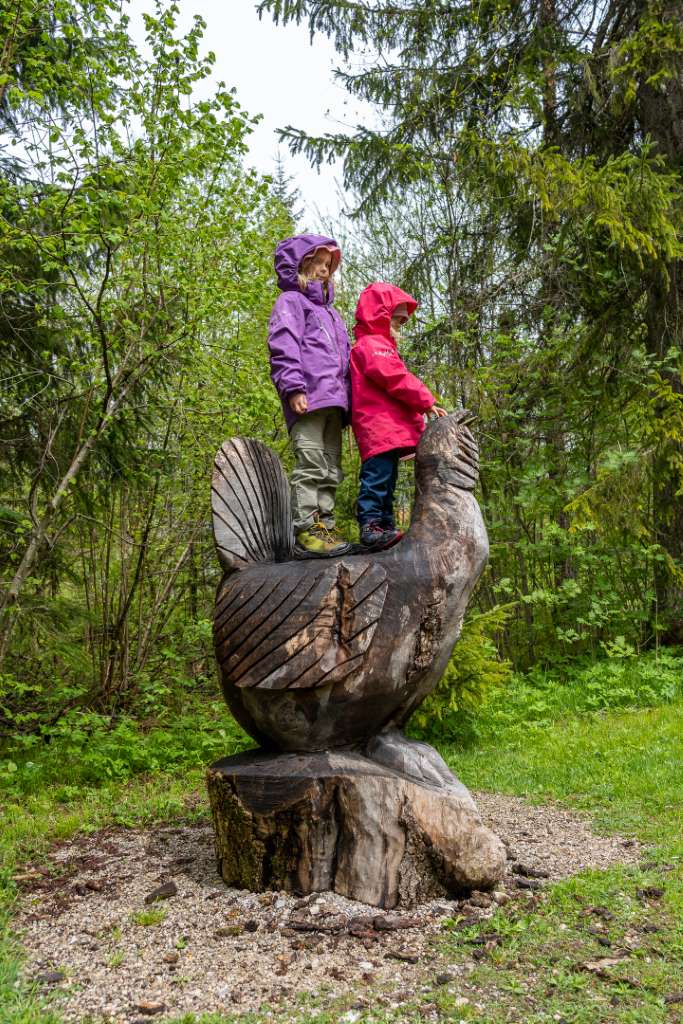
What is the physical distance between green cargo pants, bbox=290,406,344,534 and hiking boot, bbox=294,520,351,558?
50mm

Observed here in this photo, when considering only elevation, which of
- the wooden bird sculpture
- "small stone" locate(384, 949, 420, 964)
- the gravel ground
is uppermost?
the wooden bird sculpture

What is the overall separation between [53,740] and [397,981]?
4278 mm

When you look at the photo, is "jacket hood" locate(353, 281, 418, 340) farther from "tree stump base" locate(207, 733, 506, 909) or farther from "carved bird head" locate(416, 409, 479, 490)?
"tree stump base" locate(207, 733, 506, 909)

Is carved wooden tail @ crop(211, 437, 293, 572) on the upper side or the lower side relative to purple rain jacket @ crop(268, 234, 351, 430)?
lower

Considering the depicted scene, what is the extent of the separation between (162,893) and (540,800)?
7.74 feet

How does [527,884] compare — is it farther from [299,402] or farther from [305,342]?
[305,342]

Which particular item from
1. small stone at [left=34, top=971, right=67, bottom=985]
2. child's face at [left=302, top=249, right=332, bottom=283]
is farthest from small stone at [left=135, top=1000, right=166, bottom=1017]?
child's face at [left=302, top=249, right=332, bottom=283]

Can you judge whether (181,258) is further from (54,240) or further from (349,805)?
(349,805)

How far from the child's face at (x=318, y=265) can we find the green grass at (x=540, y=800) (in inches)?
123

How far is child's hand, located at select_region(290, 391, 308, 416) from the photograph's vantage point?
3883 millimetres

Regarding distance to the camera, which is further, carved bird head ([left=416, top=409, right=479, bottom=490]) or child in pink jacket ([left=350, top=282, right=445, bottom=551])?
child in pink jacket ([left=350, top=282, right=445, bottom=551])

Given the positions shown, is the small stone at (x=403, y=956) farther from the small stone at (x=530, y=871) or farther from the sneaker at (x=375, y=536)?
the sneaker at (x=375, y=536)

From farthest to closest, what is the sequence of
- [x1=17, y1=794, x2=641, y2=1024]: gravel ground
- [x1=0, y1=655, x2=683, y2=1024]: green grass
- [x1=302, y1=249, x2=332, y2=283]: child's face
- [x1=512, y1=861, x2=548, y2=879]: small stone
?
[x1=302, y1=249, x2=332, y2=283]: child's face → [x1=512, y1=861, x2=548, y2=879]: small stone → [x1=17, y1=794, x2=641, y2=1024]: gravel ground → [x1=0, y1=655, x2=683, y2=1024]: green grass

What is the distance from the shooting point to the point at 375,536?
3.90 meters
